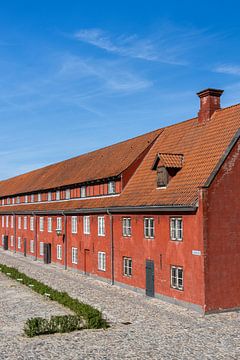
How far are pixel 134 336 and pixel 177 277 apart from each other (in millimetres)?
6433

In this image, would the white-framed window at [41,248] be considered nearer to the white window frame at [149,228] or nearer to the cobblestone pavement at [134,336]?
the cobblestone pavement at [134,336]

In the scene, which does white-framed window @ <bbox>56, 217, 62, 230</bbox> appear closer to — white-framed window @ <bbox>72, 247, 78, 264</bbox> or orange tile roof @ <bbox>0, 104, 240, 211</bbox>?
orange tile roof @ <bbox>0, 104, 240, 211</bbox>

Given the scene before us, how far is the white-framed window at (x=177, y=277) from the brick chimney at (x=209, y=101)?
381 inches

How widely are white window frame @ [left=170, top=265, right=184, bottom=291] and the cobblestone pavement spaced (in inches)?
42.6

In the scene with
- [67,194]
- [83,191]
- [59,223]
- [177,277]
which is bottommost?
[177,277]

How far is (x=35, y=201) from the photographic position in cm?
5091

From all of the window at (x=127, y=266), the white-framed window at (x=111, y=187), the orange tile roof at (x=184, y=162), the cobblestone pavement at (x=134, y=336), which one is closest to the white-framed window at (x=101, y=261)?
the window at (x=127, y=266)

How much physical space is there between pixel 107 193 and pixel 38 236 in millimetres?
17077

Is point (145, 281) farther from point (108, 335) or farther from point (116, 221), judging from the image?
point (108, 335)

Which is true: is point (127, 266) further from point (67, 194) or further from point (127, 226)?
point (67, 194)

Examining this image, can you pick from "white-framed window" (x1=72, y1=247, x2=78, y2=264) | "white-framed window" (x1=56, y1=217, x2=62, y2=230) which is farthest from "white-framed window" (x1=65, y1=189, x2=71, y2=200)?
"white-framed window" (x1=72, y1=247, x2=78, y2=264)

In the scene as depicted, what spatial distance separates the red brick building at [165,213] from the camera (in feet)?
68.6

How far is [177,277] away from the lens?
22672 mm

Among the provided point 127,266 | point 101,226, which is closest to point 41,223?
point 101,226
